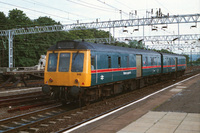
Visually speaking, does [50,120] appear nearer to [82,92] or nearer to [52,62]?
[82,92]

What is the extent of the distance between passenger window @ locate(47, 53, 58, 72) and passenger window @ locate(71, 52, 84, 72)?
1099 millimetres

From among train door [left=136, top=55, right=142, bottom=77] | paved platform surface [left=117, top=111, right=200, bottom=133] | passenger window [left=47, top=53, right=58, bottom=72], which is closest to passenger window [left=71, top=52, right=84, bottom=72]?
passenger window [left=47, top=53, right=58, bottom=72]

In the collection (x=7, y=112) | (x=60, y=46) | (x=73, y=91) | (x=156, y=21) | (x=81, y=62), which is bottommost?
(x=7, y=112)

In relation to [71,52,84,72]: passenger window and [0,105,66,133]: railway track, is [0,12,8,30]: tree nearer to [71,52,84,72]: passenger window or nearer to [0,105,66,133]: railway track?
[71,52,84,72]: passenger window

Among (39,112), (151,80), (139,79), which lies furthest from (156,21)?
(39,112)

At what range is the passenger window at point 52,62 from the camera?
13.5 metres

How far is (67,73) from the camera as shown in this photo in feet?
42.6

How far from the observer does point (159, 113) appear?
10.7 m

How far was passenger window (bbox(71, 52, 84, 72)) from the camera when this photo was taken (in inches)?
508

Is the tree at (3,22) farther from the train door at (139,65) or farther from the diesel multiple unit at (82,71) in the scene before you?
the diesel multiple unit at (82,71)

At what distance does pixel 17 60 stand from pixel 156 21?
32202 millimetres

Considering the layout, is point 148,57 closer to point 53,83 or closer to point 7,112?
point 53,83

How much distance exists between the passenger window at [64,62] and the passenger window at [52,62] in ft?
1.05

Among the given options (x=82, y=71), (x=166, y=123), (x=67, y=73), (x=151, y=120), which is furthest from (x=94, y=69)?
(x=166, y=123)
